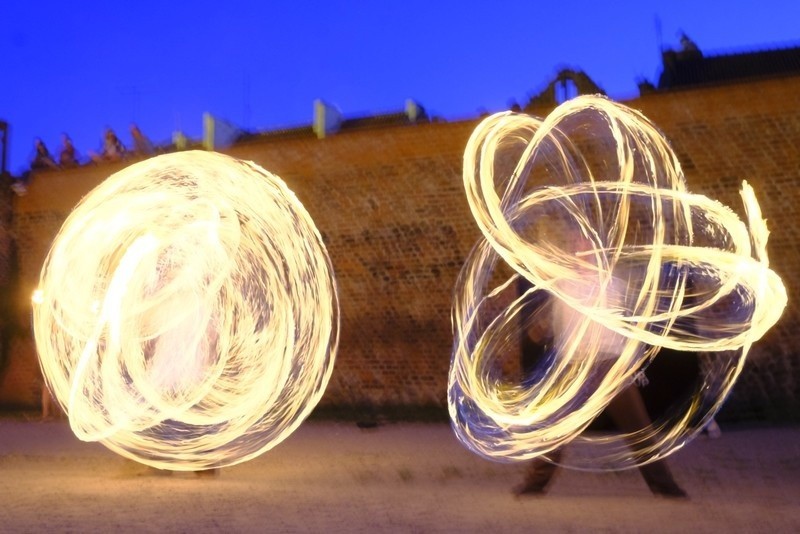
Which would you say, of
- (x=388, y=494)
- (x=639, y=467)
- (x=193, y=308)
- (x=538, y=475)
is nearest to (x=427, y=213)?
(x=193, y=308)

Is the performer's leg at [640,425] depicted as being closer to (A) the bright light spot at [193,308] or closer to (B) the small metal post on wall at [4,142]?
(A) the bright light spot at [193,308]

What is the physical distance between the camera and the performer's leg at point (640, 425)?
6.21 meters

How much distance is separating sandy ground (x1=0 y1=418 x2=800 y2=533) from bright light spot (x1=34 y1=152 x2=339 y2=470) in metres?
0.50

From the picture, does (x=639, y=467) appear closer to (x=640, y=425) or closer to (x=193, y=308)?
(x=640, y=425)

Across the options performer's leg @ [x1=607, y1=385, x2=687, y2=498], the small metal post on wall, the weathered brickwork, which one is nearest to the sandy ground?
performer's leg @ [x1=607, y1=385, x2=687, y2=498]

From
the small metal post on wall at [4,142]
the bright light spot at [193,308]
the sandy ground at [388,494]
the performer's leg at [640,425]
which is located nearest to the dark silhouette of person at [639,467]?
the performer's leg at [640,425]

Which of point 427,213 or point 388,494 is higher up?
point 427,213

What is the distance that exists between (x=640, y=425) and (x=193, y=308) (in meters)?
4.57

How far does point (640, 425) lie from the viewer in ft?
20.9

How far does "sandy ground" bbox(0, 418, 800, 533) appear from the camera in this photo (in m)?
5.45

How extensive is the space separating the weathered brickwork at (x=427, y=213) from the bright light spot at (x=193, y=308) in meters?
5.55

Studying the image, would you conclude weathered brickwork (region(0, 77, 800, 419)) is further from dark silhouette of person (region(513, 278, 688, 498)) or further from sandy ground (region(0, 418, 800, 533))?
dark silhouette of person (region(513, 278, 688, 498))

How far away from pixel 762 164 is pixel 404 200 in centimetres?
557

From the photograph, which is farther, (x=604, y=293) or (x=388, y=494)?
(x=388, y=494)
